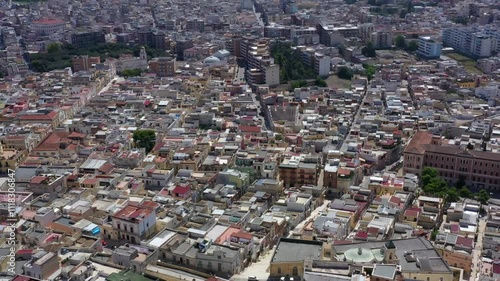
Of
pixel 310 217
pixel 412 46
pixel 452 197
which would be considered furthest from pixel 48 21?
pixel 452 197

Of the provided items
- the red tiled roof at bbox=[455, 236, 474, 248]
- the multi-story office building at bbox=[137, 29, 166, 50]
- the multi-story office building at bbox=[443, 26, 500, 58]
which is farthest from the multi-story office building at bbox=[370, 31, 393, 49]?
the red tiled roof at bbox=[455, 236, 474, 248]

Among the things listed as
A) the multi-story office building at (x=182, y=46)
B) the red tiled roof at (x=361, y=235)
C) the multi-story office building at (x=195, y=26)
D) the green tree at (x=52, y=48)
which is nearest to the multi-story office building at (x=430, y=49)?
the multi-story office building at (x=182, y=46)

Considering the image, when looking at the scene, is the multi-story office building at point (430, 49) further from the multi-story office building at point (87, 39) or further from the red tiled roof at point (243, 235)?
the red tiled roof at point (243, 235)

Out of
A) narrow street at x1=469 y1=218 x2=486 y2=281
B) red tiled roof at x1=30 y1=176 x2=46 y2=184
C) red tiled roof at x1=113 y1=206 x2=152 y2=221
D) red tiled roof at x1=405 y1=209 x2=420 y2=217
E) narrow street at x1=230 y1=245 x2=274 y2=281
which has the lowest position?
narrow street at x1=469 y1=218 x2=486 y2=281

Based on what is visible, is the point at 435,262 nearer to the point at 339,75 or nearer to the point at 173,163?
the point at 173,163

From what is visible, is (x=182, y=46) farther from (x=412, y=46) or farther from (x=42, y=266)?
(x=42, y=266)

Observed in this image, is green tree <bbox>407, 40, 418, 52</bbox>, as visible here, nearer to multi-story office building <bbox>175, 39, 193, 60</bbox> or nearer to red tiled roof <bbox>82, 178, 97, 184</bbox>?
multi-story office building <bbox>175, 39, 193, 60</bbox>
